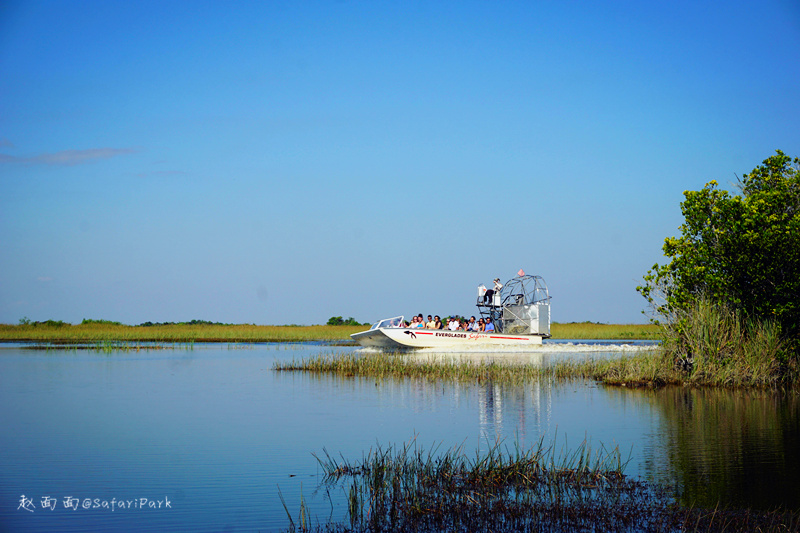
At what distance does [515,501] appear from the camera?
8633mm

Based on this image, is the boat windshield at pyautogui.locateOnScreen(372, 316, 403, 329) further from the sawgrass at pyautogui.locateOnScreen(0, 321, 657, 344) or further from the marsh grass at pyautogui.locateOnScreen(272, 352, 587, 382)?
the sawgrass at pyautogui.locateOnScreen(0, 321, 657, 344)

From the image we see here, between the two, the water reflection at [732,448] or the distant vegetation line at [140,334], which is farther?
the distant vegetation line at [140,334]

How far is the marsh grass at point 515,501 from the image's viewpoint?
310 inches

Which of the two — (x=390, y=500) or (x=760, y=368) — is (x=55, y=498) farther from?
(x=760, y=368)

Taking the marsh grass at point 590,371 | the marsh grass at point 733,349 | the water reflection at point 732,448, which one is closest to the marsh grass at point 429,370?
the marsh grass at point 590,371

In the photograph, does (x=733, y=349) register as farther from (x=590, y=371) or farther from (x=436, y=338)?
(x=436, y=338)

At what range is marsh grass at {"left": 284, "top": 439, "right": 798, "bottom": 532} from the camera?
7.88m

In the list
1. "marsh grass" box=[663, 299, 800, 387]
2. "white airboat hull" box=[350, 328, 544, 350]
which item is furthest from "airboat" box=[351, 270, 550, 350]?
"marsh grass" box=[663, 299, 800, 387]

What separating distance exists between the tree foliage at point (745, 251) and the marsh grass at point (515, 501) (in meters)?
11.8

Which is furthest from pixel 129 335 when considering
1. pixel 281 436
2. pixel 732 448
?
pixel 732 448

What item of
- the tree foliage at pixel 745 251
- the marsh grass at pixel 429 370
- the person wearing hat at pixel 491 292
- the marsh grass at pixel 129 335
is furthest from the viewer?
the marsh grass at pixel 129 335

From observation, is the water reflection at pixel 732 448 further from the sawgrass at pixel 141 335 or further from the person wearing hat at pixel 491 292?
the sawgrass at pixel 141 335

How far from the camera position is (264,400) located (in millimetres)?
19609

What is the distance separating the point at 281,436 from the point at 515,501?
6589 millimetres
